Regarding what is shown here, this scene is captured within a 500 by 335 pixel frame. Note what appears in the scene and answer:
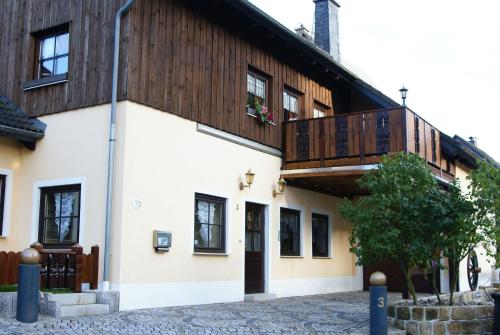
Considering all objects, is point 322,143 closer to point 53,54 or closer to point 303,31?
point 53,54

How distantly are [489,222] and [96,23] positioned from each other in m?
7.37

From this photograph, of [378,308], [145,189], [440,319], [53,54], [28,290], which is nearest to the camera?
[28,290]

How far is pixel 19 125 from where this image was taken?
10906 millimetres

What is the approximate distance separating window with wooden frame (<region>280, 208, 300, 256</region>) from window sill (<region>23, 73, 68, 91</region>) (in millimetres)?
6062

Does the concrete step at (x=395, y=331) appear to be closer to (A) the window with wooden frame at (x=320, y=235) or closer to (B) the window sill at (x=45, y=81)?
(B) the window sill at (x=45, y=81)

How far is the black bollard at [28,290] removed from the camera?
7.83 meters

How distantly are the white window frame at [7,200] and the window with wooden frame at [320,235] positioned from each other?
773cm

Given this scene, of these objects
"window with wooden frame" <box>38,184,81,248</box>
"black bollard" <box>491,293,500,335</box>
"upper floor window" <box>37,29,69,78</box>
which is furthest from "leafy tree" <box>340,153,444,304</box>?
"upper floor window" <box>37,29,69,78</box>

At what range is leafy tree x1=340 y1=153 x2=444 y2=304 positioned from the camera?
8852 mm

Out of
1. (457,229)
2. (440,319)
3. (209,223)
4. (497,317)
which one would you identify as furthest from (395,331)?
(209,223)

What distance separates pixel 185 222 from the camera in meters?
11.2

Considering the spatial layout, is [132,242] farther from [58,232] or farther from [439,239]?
[439,239]

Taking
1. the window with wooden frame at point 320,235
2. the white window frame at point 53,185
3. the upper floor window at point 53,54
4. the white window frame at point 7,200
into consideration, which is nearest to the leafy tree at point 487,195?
the white window frame at point 53,185

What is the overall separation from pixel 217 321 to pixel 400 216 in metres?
3.11
